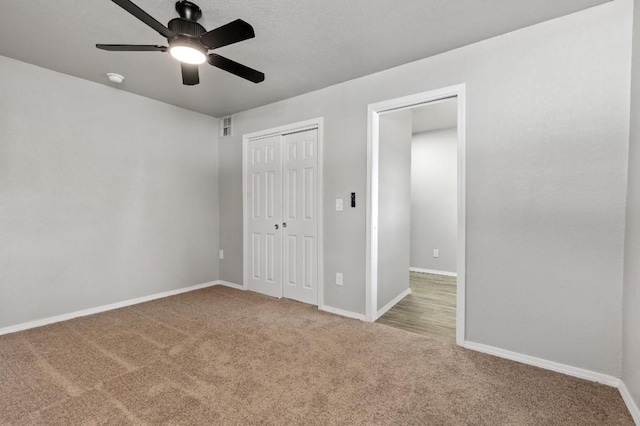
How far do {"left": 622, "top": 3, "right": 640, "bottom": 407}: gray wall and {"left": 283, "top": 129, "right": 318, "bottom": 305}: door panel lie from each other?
2586 mm

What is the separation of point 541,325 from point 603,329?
340 mm

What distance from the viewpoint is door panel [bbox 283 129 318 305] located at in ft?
11.6

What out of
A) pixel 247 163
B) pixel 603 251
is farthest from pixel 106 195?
pixel 603 251

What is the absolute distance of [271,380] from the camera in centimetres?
202

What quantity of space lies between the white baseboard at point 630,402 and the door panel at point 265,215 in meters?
3.16

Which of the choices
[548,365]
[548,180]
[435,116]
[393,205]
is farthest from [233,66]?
[435,116]

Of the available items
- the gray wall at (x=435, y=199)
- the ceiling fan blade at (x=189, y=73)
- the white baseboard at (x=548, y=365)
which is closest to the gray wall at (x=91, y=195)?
the ceiling fan blade at (x=189, y=73)

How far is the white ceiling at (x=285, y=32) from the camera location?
6.55 ft

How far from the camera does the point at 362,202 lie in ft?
10.2

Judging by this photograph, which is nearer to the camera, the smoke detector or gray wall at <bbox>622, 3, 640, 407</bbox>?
gray wall at <bbox>622, 3, 640, 407</bbox>

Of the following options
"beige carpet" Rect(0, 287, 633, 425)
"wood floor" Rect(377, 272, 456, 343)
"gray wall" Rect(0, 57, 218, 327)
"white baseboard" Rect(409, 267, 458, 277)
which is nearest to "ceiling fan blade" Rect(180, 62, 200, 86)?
"gray wall" Rect(0, 57, 218, 327)

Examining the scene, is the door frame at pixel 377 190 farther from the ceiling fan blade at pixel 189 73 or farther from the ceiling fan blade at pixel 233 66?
the ceiling fan blade at pixel 189 73

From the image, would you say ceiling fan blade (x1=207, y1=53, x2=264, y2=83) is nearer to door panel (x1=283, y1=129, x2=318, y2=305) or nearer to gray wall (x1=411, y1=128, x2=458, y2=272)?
door panel (x1=283, y1=129, x2=318, y2=305)

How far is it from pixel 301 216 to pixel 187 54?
2130mm
